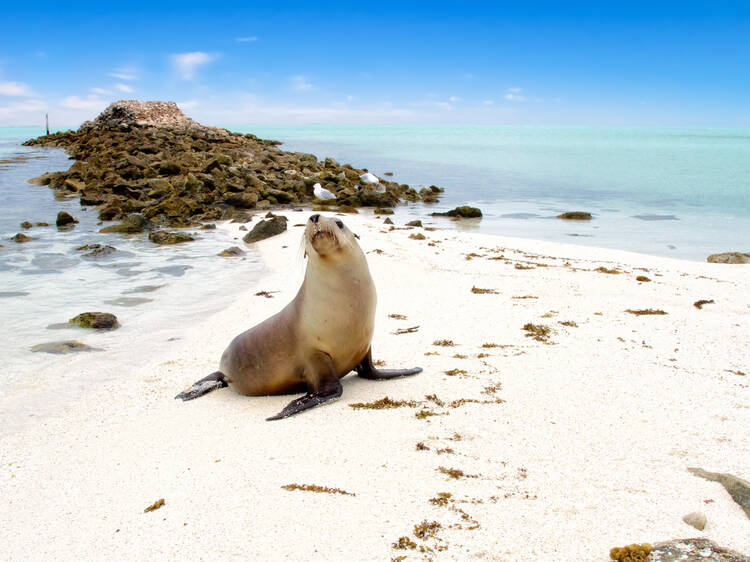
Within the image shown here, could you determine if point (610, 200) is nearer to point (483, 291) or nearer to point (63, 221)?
point (483, 291)

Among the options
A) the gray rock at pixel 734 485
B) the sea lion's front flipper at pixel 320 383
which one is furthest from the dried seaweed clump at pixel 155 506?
the gray rock at pixel 734 485

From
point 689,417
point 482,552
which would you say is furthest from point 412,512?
point 689,417

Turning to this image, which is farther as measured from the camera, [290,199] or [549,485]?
[290,199]

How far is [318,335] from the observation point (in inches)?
152

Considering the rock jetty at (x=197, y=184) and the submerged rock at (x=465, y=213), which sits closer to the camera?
the rock jetty at (x=197, y=184)

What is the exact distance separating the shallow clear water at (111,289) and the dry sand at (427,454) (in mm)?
779

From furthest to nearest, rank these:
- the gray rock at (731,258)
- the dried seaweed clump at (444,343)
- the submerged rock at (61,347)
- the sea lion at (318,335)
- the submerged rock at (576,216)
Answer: the submerged rock at (576,216)
the gray rock at (731,258)
the submerged rock at (61,347)
the dried seaweed clump at (444,343)
the sea lion at (318,335)

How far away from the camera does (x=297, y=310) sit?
3998mm

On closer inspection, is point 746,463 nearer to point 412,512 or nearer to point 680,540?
point 680,540

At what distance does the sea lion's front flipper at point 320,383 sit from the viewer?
3.83 meters

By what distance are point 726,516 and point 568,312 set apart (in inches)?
153

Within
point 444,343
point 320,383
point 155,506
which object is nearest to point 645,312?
point 444,343

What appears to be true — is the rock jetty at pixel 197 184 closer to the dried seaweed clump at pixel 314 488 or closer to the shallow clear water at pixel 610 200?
the shallow clear water at pixel 610 200

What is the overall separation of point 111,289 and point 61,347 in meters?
2.64
